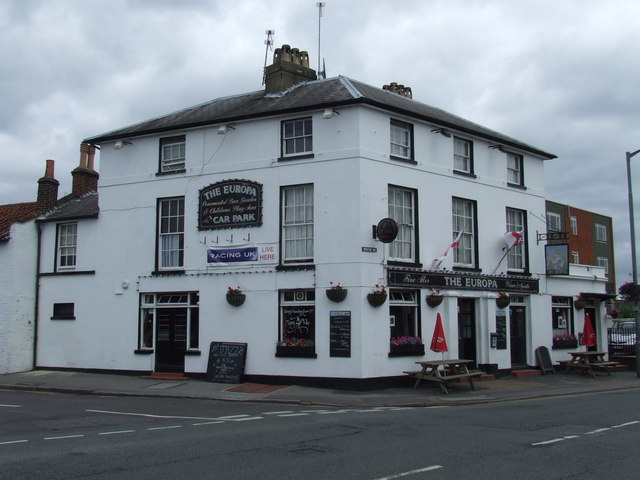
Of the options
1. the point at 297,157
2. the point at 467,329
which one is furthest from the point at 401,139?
the point at 467,329

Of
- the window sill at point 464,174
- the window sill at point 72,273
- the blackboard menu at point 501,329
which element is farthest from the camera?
the window sill at point 72,273

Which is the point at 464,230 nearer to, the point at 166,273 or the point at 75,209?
the point at 166,273

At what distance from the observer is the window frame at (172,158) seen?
2230cm

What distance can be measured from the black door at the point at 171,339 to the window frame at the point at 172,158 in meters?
4.64

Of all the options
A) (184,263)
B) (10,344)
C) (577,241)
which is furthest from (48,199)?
(577,241)

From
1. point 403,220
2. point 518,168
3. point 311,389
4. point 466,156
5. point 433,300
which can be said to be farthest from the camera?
point 518,168

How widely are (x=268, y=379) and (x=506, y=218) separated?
10751 mm

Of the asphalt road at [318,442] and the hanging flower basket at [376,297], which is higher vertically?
the hanging flower basket at [376,297]

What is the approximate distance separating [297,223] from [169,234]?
4.77 meters

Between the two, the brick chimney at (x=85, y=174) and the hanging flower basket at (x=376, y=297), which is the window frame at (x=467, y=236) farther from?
the brick chimney at (x=85, y=174)

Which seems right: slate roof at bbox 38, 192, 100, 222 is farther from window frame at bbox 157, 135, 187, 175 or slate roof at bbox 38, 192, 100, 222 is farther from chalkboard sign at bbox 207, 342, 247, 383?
chalkboard sign at bbox 207, 342, 247, 383

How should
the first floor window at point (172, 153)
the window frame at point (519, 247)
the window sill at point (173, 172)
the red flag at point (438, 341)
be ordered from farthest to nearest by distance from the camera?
the window frame at point (519, 247), the first floor window at point (172, 153), the window sill at point (173, 172), the red flag at point (438, 341)

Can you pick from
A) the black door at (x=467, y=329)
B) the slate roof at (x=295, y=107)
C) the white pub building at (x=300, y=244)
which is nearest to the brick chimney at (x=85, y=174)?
the white pub building at (x=300, y=244)

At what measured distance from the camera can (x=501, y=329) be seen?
23.0 metres
